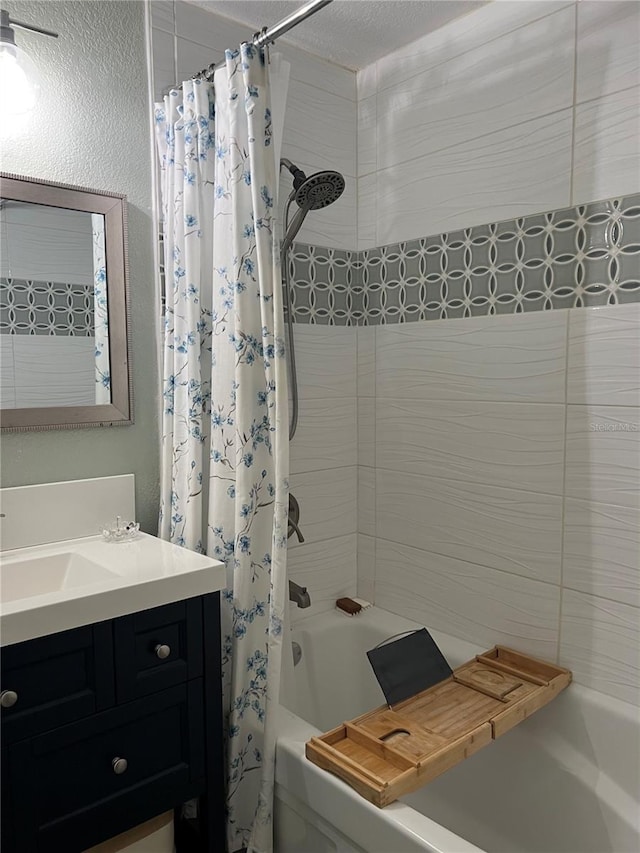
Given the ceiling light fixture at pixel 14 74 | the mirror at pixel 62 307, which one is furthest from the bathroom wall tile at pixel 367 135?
the ceiling light fixture at pixel 14 74

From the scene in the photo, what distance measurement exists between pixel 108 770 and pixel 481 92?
198 centimetres

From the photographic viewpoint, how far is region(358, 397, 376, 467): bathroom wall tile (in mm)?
2264

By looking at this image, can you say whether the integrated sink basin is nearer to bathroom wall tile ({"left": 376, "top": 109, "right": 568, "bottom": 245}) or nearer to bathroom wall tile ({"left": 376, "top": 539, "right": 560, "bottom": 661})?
bathroom wall tile ({"left": 376, "top": 539, "right": 560, "bottom": 661})

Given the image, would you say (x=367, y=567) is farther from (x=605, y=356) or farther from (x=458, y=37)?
(x=458, y=37)

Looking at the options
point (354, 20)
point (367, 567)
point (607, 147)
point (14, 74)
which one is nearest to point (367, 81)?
point (354, 20)

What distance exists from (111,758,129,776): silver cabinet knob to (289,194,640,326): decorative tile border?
4.47 feet

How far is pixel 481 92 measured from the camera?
1.85m

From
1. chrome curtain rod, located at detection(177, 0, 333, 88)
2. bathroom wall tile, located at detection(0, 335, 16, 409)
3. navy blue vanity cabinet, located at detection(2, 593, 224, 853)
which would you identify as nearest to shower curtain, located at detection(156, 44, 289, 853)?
chrome curtain rod, located at detection(177, 0, 333, 88)

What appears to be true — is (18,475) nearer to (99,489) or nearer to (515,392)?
(99,489)

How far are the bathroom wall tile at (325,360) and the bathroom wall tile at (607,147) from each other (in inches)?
34.8

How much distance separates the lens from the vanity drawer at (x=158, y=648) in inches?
51.5

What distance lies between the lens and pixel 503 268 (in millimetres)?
1823

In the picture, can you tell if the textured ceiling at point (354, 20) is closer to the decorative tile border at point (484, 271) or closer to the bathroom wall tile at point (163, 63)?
the bathroom wall tile at point (163, 63)

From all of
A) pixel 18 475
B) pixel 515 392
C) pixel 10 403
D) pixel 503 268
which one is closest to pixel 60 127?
pixel 10 403
